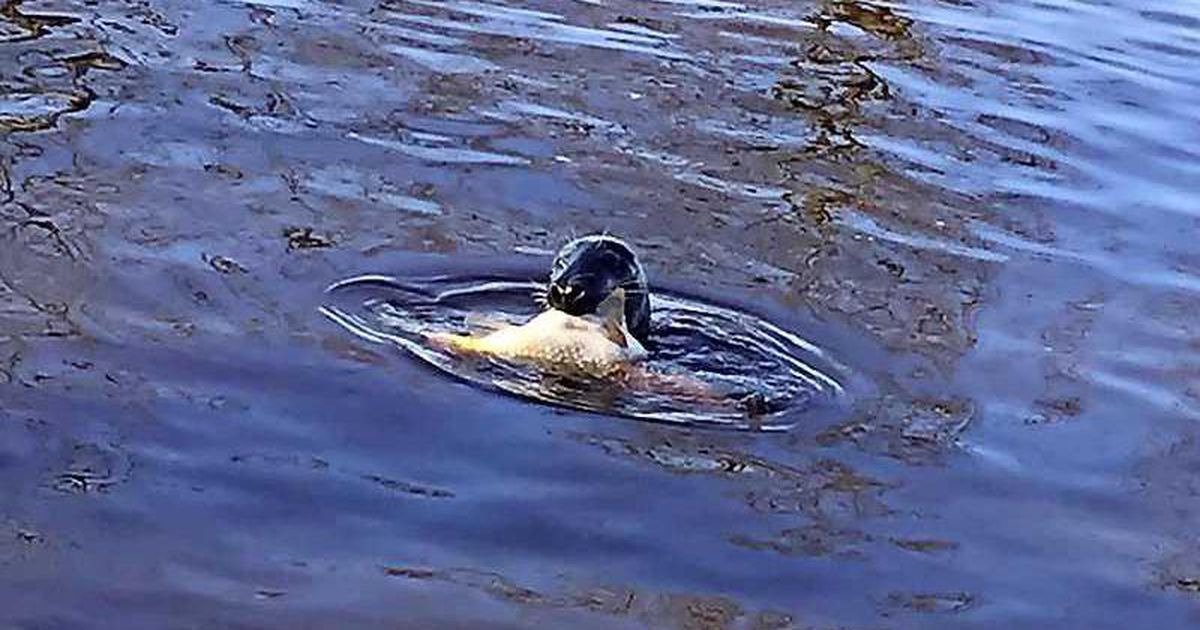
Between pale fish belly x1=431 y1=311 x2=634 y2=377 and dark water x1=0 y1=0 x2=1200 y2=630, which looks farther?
pale fish belly x1=431 y1=311 x2=634 y2=377

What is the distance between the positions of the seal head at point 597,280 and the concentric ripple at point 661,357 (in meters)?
0.18

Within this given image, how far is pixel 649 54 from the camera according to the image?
1162cm

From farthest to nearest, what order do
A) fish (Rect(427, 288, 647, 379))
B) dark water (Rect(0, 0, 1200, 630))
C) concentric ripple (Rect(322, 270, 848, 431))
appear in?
fish (Rect(427, 288, 647, 379)) → concentric ripple (Rect(322, 270, 848, 431)) → dark water (Rect(0, 0, 1200, 630))

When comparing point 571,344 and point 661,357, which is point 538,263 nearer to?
point 661,357

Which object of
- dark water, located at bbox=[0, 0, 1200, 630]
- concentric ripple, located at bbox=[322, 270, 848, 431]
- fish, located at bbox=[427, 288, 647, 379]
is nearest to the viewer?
dark water, located at bbox=[0, 0, 1200, 630]

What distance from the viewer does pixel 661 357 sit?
7.69 meters

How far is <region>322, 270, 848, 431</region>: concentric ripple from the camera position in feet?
23.9

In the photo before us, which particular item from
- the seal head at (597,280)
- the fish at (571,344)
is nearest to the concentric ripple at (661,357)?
the fish at (571,344)

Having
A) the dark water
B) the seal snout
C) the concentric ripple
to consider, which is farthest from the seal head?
the dark water

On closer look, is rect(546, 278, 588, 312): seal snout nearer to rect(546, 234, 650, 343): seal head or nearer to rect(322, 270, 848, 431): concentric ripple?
rect(546, 234, 650, 343): seal head

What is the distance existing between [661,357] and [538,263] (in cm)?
99

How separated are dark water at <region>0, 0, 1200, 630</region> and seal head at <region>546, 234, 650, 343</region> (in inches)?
19.9

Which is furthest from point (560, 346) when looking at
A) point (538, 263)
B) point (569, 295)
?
point (538, 263)

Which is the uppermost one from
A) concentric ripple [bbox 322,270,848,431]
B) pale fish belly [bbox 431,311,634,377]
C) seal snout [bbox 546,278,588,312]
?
seal snout [bbox 546,278,588,312]
